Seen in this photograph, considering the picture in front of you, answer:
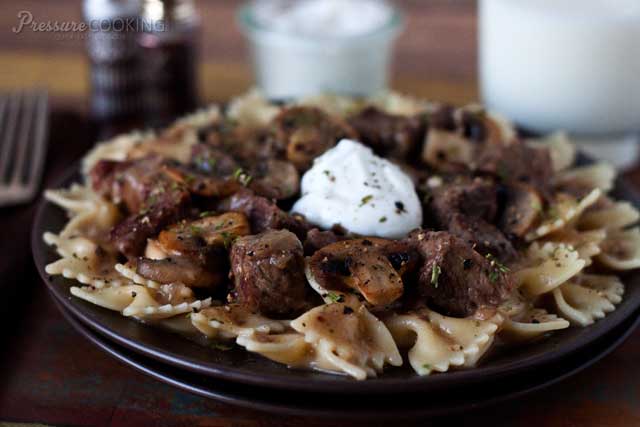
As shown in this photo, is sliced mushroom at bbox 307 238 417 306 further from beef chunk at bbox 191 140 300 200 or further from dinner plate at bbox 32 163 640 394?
beef chunk at bbox 191 140 300 200

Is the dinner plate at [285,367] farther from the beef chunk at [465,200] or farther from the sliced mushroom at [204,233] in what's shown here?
the beef chunk at [465,200]

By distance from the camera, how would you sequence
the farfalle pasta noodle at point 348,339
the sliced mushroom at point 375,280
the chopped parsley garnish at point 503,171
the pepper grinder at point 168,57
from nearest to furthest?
the farfalle pasta noodle at point 348,339, the sliced mushroom at point 375,280, the chopped parsley garnish at point 503,171, the pepper grinder at point 168,57

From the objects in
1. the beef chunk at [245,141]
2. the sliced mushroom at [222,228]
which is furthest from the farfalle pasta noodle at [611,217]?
the sliced mushroom at [222,228]

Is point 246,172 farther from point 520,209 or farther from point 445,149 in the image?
point 520,209

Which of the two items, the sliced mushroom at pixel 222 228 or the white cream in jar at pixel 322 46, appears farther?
the white cream in jar at pixel 322 46

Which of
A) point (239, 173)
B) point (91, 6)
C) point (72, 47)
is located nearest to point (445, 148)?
point (239, 173)

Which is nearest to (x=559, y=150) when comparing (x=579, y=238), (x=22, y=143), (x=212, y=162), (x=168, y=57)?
(x=579, y=238)

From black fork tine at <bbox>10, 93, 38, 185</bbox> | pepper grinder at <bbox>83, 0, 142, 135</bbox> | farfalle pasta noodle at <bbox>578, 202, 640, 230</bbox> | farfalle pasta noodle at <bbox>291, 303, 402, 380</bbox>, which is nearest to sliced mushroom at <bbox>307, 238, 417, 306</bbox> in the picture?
farfalle pasta noodle at <bbox>291, 303, 402, 380</bbox>
